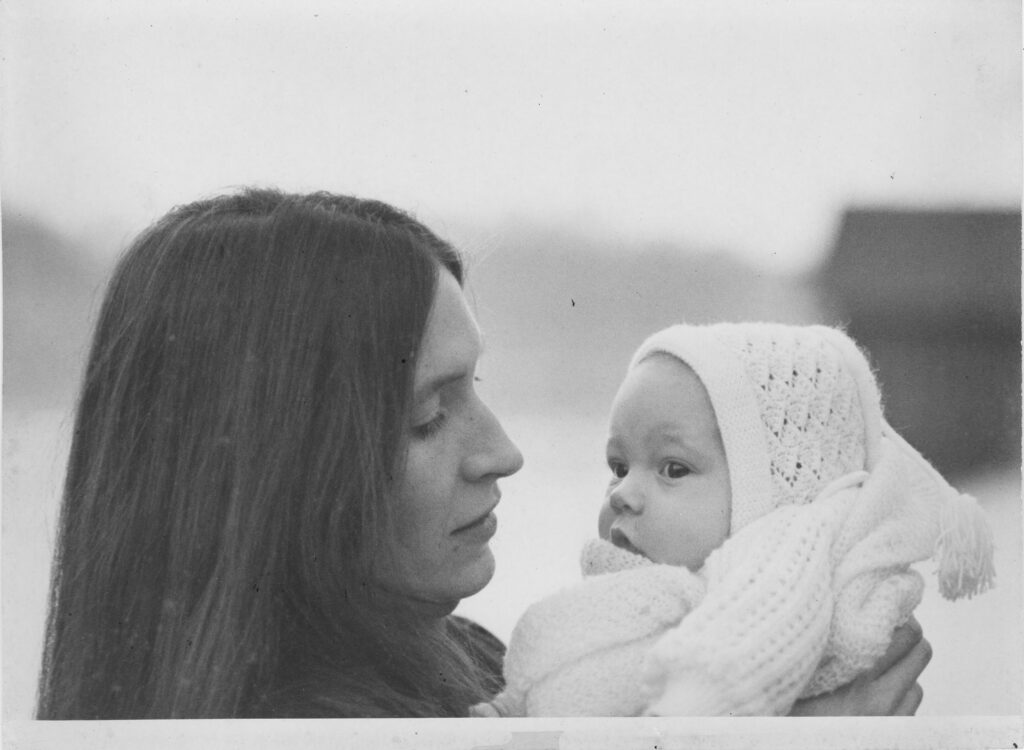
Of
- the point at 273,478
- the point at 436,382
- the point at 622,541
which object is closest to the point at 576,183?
the point at 436,382

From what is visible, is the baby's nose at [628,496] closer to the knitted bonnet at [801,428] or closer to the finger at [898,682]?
the knitted bonnet at [801,428]

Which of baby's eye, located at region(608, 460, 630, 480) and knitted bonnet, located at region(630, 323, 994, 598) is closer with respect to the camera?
knitted bonnet, located at region(630, 323, 994, 598)

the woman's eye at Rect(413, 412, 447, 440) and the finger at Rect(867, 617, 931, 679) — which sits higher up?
the woman's eye at Rect(413, 412, 447, 440)

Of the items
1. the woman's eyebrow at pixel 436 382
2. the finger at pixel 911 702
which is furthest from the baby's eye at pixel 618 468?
the finger at pixel 911 702

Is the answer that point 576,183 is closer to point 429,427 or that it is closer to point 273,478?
point 429,427

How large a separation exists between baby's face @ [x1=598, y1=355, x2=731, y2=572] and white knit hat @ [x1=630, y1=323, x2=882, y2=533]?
26 millimetres

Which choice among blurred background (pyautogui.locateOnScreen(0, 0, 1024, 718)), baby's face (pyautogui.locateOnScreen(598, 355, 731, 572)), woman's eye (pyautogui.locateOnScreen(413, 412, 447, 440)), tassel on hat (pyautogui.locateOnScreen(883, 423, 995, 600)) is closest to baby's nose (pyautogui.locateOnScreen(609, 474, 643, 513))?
baby's face (pyautogui.locateOnScreen(598, 355, 731, 572))

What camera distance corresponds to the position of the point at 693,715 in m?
1.67

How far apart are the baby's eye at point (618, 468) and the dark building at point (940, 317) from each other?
18.6 inches

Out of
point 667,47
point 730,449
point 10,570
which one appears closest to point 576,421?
point 730,449

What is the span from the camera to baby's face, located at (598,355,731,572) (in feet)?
6.09

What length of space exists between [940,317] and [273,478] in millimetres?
1170

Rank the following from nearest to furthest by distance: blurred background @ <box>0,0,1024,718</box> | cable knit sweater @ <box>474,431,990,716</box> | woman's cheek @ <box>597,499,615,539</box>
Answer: cable knit sweater @ <box>474,431,990,716</box>
woman's cheek @ <box>597,499,615,539</box>
blurred background @ <box>0,0,1024,718</box>

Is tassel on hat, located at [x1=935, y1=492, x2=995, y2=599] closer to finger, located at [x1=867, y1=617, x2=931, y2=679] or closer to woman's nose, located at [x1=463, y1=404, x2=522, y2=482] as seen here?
finger, located at [x1=867, y1=617, x2=931, y2=679]
